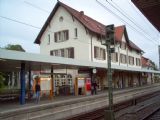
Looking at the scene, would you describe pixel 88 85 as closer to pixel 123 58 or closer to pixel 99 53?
pixel 99 53

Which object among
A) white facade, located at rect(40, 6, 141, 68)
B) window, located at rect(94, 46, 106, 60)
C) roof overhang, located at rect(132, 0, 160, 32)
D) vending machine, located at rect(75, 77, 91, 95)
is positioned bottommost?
vending machine, located at rect(75, 77, 91, 95)

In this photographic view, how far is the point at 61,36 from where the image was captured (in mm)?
33281

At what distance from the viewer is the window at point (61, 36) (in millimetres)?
32559

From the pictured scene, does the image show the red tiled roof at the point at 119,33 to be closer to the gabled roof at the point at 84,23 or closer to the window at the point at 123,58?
the gabled roof at the point at 84,23

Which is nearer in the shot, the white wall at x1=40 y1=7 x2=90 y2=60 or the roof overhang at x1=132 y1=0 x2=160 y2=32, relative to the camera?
the roof overhang at x1=132 y1=0 x2=160 y2=32

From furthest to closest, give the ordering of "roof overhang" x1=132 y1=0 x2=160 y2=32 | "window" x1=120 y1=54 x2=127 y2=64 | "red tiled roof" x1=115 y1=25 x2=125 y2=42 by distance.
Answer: "window" x1=120 y1=54 x2=127 y2=64, "red tiled roof" x1=115 y1=25 x2=125 y2=42, "roof overhang" x1=132 y1=0 x2=160 y2=32

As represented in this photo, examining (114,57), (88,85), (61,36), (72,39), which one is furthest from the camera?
(114,57)

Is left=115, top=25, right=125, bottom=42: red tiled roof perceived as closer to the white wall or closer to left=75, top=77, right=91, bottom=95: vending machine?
the white wall

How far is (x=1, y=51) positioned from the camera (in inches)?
523

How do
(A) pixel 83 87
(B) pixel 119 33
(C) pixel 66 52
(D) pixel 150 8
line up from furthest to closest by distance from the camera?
(B) pixel 119 33 < (C) pixel 66 52 < (A) pixel 83 87 < (D) pixel 150 8

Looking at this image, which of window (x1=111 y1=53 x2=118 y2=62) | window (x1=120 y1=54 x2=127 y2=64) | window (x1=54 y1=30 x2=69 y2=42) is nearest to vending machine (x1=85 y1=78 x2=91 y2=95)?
window (x1=54 y1=30 x2=69 y2=42)

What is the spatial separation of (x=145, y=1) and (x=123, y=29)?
3339cm

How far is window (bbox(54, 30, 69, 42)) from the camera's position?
32.6 m

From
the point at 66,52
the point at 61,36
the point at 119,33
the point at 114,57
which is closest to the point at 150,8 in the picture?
the point at 66,52
